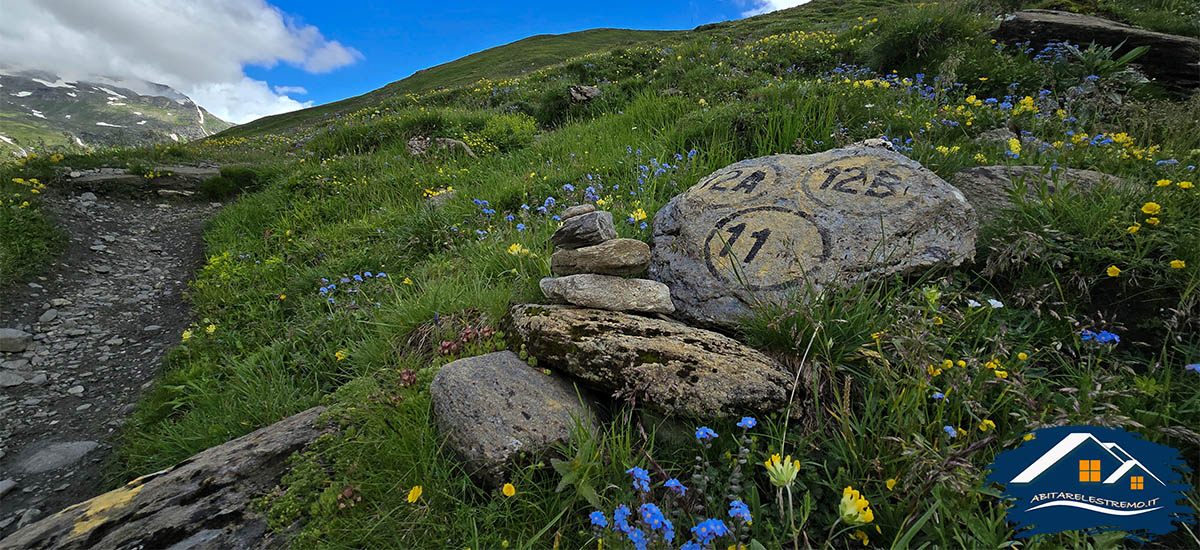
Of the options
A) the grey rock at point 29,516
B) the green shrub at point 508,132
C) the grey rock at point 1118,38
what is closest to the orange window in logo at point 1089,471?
the grey rock at point 29,516

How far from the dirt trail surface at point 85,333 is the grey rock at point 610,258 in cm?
363

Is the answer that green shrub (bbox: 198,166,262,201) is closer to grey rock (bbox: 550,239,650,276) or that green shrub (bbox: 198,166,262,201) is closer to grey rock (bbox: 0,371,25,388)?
grey rock (bbox: 0,371,25,388)

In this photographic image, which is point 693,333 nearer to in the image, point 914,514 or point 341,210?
point 914,514

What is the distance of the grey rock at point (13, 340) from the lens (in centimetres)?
461

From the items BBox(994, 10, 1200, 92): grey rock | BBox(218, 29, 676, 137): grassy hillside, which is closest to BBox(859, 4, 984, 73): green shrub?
BBox(994, 10, 1200, 92): grey rock

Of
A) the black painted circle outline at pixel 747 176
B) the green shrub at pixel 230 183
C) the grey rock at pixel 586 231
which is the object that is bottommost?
the black painted circle outline at pixel 747 176

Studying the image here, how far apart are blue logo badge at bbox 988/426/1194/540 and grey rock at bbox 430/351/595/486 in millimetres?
1732

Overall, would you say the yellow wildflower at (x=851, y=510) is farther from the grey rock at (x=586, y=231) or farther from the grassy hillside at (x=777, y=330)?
the grey rock at (x=586, y=231)

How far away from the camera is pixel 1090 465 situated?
175cm

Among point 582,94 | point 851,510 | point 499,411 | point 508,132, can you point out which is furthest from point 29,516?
point 582,94

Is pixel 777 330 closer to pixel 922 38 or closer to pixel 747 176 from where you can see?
pixel 747 176

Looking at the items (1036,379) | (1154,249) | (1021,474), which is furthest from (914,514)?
(1154,249)

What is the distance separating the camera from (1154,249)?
2.74 m

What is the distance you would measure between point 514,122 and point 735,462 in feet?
29.2
